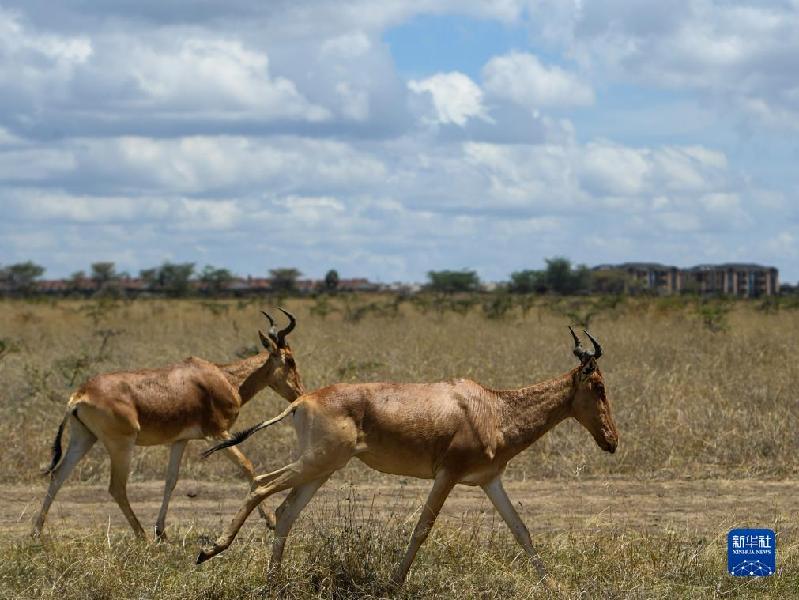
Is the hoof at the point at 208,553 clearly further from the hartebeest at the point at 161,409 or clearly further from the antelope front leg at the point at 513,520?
the hartebeest at the point at 161,409

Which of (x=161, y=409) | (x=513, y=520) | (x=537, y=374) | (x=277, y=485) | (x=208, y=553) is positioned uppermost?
(x=537, y=374)

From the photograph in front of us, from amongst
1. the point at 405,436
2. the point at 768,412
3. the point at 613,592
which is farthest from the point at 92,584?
the point at 768,412

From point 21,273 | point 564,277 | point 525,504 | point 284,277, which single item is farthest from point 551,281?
point 525,504

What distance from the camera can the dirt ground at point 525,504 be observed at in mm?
10406

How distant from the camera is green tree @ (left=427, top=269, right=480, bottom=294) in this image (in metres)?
66.8

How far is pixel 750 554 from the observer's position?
8.39 metres

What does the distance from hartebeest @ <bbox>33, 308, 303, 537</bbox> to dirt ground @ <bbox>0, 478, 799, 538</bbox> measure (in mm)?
429

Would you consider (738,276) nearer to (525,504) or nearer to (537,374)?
(537,374)

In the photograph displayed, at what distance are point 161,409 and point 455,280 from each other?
58.0 m

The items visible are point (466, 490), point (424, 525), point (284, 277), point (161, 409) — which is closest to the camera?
point (424, 525)

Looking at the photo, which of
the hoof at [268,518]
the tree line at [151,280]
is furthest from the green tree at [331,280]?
the hoof at [268,518]

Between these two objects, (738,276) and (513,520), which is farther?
(738,276)

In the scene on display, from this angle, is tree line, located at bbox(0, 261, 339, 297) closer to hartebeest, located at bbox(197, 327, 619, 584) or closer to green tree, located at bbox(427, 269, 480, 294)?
green tree, located at bbox(427, 269, 480, 294)

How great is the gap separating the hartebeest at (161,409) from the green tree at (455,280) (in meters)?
53.8
